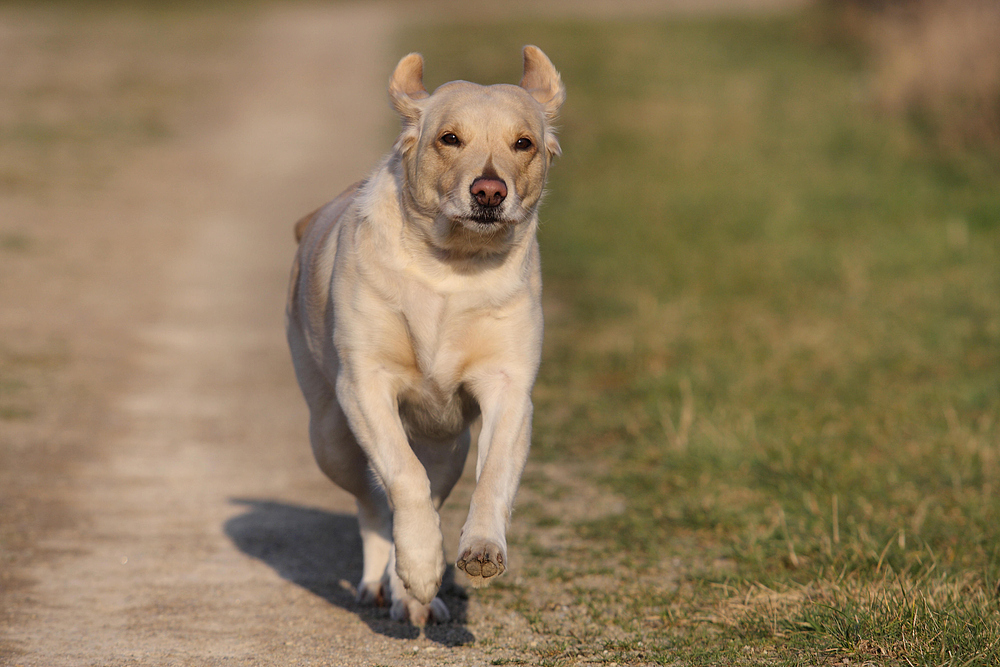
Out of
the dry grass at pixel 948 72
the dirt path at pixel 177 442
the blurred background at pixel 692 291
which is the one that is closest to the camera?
the dirt path at pixel 177 442

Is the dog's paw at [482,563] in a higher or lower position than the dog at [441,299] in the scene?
lower

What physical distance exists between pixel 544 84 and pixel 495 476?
162 cm

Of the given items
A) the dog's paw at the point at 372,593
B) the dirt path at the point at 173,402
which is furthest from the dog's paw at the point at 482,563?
the dog's paw at the point at 372,593

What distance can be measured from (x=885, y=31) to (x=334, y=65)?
9449 mm

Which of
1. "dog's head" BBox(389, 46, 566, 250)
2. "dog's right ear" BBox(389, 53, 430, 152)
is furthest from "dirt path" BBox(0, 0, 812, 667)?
"dog's right ear" BBox(389, 53, 430, 152)

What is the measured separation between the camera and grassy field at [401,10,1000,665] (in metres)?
4.43

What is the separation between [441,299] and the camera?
4.07 m

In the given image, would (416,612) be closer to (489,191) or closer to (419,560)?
(419,560)

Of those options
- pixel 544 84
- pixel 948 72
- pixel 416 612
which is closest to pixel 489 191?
pixel 544 84

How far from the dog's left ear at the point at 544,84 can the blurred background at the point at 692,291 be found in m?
1.97

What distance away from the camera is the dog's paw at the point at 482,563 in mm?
3566

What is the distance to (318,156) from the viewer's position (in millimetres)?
15016

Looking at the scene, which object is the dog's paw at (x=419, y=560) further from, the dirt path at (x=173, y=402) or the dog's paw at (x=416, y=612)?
the dog's paw at (x=416, y=612)

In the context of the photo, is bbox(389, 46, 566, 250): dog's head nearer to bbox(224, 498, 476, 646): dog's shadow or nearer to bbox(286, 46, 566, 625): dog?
bbox(286, 46, 566, 625): dog
